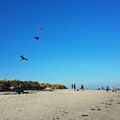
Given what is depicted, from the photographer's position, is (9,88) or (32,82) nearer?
(9,88)

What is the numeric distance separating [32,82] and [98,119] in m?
44.0

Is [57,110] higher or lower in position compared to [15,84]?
lower

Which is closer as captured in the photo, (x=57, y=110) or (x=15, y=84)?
(x=57, y=110)

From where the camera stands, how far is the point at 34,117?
1098 cm

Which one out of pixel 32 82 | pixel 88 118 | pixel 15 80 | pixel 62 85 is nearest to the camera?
pixel 88 118

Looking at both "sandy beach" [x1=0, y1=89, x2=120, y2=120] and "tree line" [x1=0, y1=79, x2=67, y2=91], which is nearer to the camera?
"sandy beach" [x1=0, y1=89, x2=120, y2=120]

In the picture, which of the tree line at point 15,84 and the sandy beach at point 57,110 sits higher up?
the tree line at point 15,84

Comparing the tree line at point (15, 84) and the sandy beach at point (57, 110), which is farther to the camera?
the tree line at point (15, 84)

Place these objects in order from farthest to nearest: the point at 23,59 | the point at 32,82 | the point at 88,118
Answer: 1. the point at 32,82
2. the point at 23,59
3. the point at 88,118

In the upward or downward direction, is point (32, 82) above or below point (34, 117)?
above

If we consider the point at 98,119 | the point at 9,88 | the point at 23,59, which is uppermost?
the point at 23,59

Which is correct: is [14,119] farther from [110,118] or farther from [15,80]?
[15,80]

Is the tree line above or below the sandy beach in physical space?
above

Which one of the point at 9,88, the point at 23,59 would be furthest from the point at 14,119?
the point at 9,88
